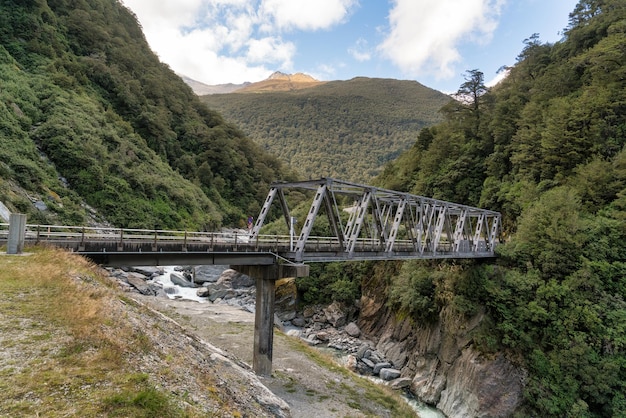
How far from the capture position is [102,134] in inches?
2089

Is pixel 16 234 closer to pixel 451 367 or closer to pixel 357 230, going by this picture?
pixel 357 230

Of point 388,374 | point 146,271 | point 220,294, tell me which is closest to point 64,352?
point 388,374

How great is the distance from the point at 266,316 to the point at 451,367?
55.2 ft

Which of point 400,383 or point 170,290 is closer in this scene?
point 400,383

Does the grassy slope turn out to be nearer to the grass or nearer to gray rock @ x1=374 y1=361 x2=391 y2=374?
the grass

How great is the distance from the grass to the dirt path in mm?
10688

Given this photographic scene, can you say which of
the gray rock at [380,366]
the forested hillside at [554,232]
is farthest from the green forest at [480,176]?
the gray rock at [380,366]

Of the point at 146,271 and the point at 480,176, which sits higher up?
the point at 480,176

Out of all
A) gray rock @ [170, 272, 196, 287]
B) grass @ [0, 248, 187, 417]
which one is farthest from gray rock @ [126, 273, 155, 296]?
grass @ [0, 248, 187, 417]

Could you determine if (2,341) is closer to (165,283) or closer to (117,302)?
(117,302)

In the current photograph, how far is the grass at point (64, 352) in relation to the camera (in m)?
5.52

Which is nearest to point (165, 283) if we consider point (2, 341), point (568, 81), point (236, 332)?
point (236, 332)

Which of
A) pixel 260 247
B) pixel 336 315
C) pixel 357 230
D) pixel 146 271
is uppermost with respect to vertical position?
pixel 357 230

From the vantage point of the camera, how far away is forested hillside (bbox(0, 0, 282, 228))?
132ft
